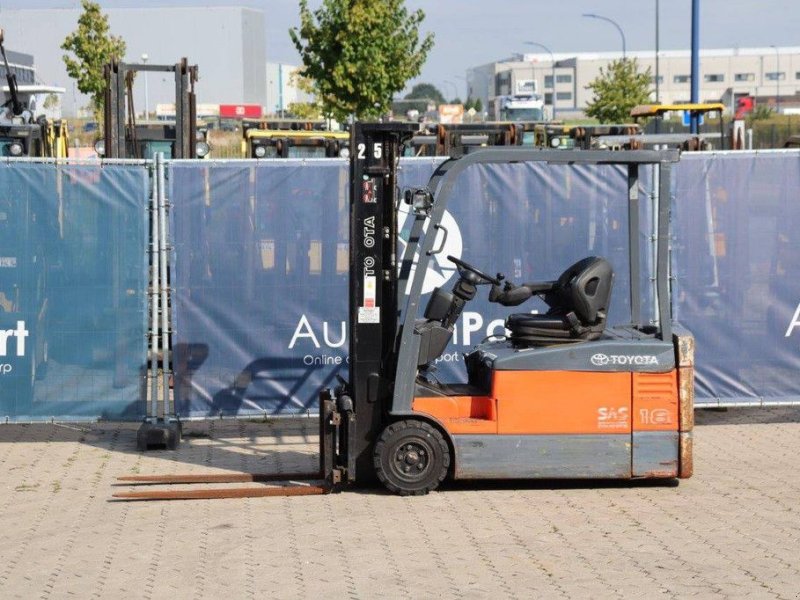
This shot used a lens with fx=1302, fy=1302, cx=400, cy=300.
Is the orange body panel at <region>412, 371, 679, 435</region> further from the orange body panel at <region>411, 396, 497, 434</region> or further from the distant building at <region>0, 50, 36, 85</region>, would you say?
the distant building at <region>0, 50, 36, 85</region>

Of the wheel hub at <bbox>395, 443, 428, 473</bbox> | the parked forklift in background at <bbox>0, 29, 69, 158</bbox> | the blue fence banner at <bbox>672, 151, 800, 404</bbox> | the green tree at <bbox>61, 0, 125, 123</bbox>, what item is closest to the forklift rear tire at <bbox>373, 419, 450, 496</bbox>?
the wheel hub at <bbox>395, 443, 428, 473</bbox>

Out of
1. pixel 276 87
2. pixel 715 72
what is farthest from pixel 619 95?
pixel 715 72

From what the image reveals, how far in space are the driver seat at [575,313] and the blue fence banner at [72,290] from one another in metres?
3.55

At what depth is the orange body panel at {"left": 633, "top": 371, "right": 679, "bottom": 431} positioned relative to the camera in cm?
941

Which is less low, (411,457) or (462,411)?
(462,411)

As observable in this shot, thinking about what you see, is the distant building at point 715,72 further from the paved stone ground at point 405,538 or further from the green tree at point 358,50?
the paved stone ground at point 405,538

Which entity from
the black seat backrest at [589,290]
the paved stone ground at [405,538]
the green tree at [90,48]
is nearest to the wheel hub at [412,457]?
the paved stone ground at [405,538]

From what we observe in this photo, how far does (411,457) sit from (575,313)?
160 centimetres

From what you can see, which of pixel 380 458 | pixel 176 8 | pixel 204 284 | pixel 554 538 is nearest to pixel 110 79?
pixel 204 284

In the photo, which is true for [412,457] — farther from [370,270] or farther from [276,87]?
[276,87]

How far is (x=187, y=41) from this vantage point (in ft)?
334

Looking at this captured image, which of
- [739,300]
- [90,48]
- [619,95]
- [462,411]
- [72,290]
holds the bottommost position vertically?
[462,411]

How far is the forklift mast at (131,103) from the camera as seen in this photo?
60.9ft

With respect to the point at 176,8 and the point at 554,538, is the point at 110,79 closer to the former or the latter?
the point at 554,538
